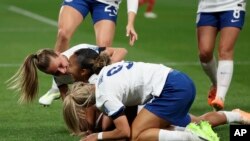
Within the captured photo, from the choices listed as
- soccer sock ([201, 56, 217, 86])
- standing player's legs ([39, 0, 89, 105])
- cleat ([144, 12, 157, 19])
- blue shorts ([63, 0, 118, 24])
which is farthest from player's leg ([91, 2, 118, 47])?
cleat ([144, 12, 157, 19])

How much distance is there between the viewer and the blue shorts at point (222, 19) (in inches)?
384

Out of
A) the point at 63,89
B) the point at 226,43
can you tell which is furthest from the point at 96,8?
the point at 226,43

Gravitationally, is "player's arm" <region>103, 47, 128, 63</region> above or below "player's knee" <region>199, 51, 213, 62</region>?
above

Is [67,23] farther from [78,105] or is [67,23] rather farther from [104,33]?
[78,105]

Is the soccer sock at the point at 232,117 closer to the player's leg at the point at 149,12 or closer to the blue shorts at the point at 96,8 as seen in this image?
the blue shorts at the point at 96,8

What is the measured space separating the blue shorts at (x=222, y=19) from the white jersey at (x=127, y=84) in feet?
6.87

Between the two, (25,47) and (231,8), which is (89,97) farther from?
(25,47)

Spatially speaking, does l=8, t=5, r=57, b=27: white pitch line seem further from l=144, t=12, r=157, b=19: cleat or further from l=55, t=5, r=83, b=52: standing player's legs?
l=55, t=5, r=83, b=52: standing player's legs

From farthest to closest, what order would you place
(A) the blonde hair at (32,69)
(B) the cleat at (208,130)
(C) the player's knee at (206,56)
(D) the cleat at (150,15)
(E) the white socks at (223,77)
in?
(D) the cleat at (150,15)
(C) the player's knee at (206,56)
(E) the white socks at (223,77)
(A) the blonde hair at (32,69)
(B) the cleat at (208,130)

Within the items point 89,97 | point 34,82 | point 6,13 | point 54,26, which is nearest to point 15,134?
point 34,82

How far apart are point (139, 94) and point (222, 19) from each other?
2.37 meters

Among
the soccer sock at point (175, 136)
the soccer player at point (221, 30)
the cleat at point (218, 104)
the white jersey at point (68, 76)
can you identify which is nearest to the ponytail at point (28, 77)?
the white jersey at point (68, 76)

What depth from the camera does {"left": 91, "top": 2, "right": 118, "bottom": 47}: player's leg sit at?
957 centimetres

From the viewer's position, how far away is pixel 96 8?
9828 mm
